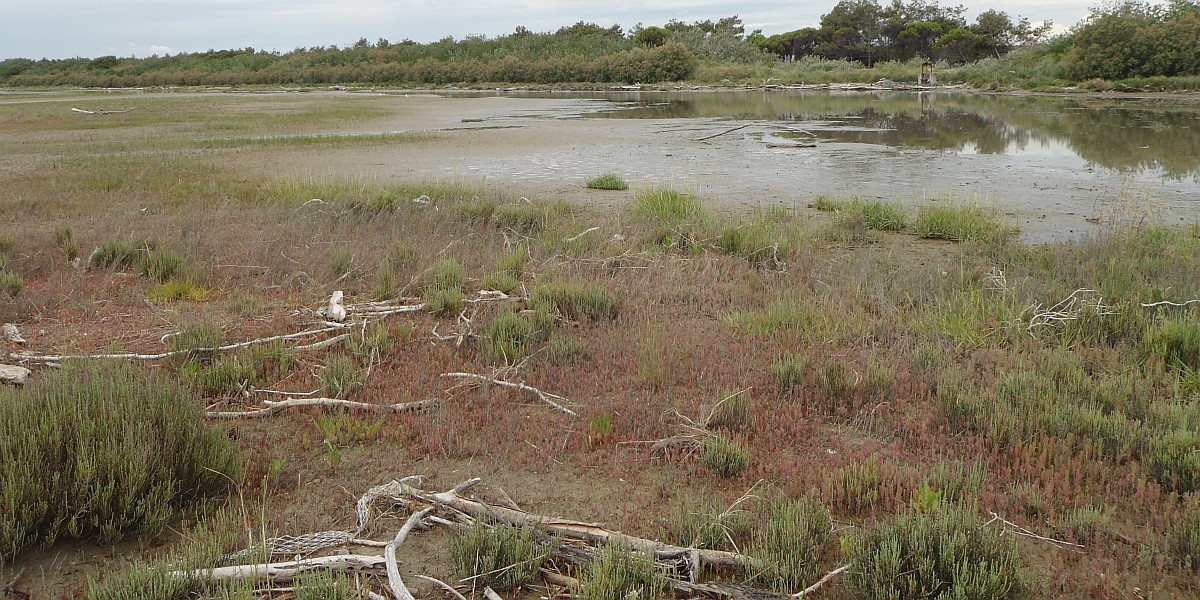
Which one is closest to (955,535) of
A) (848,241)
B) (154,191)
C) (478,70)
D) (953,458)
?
(953,458)

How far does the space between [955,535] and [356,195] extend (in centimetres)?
1002

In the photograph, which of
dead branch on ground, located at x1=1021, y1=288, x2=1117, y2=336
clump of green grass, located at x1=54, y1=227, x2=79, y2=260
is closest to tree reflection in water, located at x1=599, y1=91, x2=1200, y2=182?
dead branch on ground, located at x1=1021, y1=288, x2=1117, y2=336

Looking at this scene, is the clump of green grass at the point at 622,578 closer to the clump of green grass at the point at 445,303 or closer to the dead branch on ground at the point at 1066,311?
the clump of green grass at the point at 445,303

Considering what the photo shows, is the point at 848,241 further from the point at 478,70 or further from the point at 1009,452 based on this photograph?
the point at 478,70

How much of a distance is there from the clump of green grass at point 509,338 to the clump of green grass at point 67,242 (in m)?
5.25

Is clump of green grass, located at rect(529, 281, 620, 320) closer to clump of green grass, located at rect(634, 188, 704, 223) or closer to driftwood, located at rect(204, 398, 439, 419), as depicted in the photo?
driftwood, located at rect(204, 398, 439, 419)

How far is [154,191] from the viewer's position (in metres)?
12.6

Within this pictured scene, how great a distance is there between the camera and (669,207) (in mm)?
10398

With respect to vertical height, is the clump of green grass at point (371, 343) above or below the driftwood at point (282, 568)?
above

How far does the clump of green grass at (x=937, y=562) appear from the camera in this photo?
2828 mm

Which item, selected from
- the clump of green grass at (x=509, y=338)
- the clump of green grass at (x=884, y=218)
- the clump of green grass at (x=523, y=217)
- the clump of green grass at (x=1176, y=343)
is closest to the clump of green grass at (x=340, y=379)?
the clump of green grass at (x=509, y=338)

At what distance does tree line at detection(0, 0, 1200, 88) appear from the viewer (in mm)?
65250

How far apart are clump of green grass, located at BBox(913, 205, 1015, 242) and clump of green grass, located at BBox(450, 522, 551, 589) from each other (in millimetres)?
7378

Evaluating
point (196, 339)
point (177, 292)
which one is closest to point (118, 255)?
point (177, 292)
